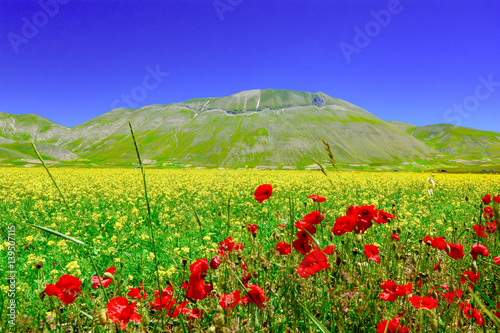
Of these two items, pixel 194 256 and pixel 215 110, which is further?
pixel 215 110

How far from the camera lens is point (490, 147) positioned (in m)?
188

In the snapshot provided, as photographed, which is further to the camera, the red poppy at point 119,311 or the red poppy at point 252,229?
the red poppy at point 252,229

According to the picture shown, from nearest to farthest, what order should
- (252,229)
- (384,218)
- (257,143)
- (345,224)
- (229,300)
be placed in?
1. (229,300)
2. (345,224)
3. (384,218)
4. (252,229)
5. (257,143)

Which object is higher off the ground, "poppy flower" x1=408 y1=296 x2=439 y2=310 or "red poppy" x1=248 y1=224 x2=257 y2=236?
"red poppy" x1=248 y1=224 x2=257 y2=236

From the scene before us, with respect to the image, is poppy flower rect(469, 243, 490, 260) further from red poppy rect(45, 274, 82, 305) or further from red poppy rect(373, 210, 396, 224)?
red poppy rect(45, 274, 82, 305)

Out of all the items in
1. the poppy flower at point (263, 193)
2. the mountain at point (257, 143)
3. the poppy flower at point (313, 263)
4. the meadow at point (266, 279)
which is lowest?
the meadow at point (266, 279)

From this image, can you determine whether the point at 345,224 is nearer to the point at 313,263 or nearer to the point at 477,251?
the point at 313,263

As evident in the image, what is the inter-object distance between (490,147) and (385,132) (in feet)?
367

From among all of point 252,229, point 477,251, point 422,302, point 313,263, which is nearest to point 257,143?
point 252,229

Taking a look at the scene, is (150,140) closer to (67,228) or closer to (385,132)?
(385,132)

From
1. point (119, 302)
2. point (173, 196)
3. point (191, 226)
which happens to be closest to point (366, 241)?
point (119, 302)

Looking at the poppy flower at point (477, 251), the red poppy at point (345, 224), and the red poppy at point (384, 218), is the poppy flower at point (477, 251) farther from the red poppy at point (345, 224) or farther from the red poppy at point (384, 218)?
the red poppy at point (345, 224)

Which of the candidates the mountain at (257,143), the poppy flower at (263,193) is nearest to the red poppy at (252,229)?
the poppy flower at (263,193)

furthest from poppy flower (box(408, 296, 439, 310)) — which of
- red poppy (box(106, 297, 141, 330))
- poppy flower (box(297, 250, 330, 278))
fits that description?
red poppy (box(106, 297, 141, 330))
